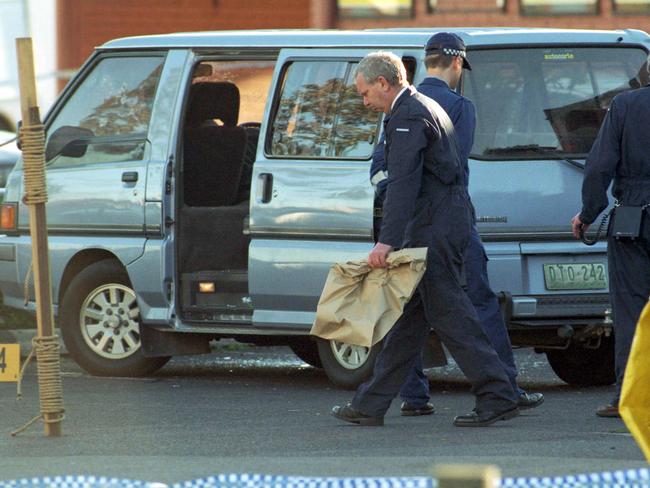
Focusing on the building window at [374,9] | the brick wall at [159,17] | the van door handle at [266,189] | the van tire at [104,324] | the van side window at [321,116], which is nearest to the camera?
the van side window at [321,116]

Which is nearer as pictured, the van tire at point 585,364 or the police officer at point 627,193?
the police officer at point 627,193

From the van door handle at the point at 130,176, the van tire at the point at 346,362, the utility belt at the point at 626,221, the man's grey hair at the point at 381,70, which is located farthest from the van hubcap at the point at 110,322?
the utility belt at the point at 626,221

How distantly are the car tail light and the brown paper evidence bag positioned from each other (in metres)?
3.30

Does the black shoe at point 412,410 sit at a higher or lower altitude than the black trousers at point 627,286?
lower

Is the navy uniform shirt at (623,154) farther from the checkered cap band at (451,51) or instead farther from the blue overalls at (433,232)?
the checkered cap band at (451,51)

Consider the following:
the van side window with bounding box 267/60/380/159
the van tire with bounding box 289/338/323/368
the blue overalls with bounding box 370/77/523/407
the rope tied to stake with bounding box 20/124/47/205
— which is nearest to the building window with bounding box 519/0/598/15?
the van tire with bounding box 289/338/323/368

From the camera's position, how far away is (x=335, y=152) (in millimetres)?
9562

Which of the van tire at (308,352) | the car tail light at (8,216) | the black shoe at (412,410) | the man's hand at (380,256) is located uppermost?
the man's hand at (380,256)

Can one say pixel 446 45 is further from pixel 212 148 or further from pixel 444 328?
pixel 212 148

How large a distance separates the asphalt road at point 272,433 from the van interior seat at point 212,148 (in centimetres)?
110

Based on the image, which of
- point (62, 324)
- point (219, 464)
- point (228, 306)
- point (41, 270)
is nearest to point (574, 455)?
point (219, 464)

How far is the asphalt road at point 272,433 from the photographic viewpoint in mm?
6785

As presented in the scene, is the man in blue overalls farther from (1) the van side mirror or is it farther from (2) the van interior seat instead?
(1) the van side mirror

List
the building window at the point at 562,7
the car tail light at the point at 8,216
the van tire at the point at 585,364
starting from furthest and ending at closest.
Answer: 1. the building window at the point at 562,7
2. the car tail light at the point at 8,216
3. the van tire at the point at 585,364
